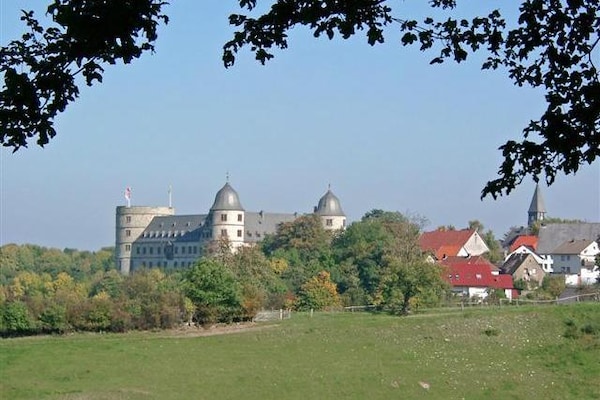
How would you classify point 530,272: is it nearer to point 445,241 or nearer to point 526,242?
point 445,241

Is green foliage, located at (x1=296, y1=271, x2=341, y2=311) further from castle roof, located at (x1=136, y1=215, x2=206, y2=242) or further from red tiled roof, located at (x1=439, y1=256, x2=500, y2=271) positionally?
castle roof, located at (x1=136, y1=215, x2=206, y2=242)

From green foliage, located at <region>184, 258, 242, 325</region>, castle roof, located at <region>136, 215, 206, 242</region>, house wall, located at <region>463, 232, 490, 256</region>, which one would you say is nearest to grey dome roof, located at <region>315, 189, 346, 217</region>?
castle roof, located at <region>136, 215, 206, 242</region>

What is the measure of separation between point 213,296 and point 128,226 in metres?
76.7

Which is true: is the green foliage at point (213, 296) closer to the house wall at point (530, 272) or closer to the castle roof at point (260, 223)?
the house wall at point (530, 272)

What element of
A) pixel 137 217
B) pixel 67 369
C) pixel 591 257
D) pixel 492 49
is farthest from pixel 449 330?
pixel 137 217

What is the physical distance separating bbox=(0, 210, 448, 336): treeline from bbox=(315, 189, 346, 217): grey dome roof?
1095cm

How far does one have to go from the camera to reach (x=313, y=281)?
199 ft

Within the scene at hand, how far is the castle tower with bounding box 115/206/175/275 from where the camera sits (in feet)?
398

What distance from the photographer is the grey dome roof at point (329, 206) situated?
114 meters

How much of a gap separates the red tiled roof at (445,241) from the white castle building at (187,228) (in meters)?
18.3

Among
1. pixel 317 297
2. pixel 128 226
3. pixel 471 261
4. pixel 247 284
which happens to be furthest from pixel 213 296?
pixel 128 226

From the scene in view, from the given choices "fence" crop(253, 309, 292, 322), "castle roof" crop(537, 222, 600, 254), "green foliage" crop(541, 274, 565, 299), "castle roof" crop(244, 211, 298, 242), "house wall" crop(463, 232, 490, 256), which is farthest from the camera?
"castle roof" crop(244, 211, 298, 242)

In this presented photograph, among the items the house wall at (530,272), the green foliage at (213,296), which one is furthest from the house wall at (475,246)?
the green foliage at (213,296)

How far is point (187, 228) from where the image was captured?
11806cm
